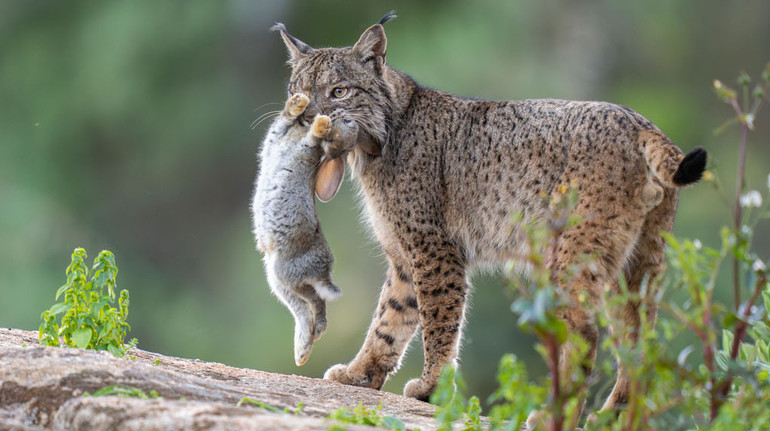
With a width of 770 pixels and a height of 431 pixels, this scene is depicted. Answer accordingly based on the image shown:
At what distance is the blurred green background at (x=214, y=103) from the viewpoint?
44.7ft

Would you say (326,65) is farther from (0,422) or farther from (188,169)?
(188,169)

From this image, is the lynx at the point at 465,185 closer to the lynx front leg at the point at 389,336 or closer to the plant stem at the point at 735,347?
the lynx front leg at the point at 389,336

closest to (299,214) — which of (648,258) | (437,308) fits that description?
(437,308)

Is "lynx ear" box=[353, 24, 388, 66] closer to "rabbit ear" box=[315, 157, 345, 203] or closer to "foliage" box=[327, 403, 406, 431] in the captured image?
"rabbit ear" box=[315, 157, 345, 203]

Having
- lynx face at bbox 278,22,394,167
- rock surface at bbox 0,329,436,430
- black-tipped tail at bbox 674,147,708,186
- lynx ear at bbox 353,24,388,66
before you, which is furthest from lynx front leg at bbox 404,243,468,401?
black-tipped tail at bbox 674,147,708,186

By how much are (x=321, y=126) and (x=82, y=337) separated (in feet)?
6.27

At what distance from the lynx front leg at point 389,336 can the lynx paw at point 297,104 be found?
1.02 m

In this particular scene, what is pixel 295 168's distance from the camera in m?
5.85

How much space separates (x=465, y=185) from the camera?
5699 millimetres

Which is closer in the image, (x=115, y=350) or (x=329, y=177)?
(x=115, y=350)

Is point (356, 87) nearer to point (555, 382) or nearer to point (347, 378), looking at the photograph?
point (347, 378)

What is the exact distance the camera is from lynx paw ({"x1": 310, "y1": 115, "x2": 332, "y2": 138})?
5.71m

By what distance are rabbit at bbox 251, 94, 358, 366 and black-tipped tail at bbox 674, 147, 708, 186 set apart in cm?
207

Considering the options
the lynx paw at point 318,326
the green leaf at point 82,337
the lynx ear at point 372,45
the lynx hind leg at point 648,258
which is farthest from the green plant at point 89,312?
the lynx ear at point 372,45
